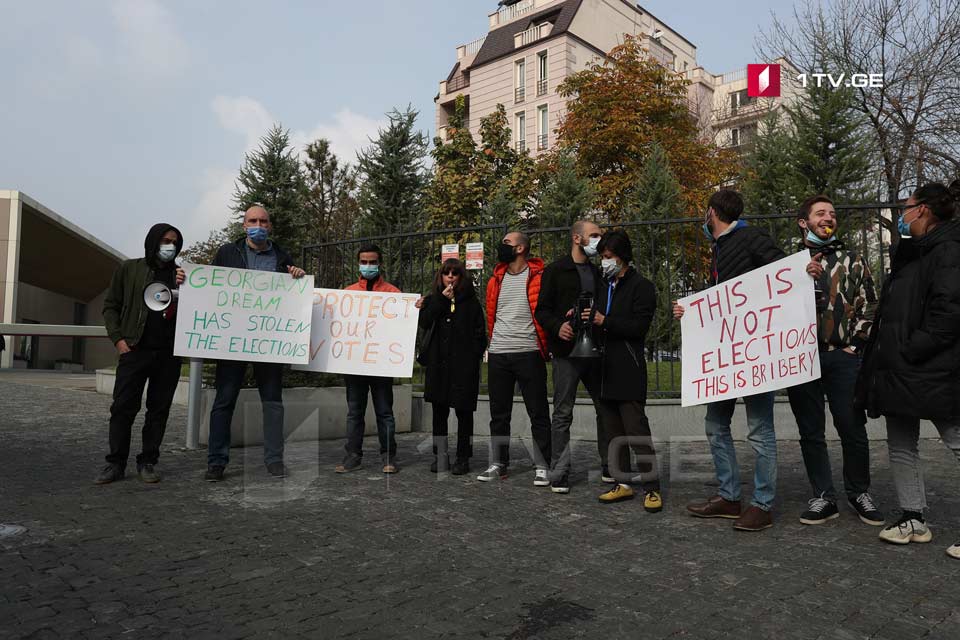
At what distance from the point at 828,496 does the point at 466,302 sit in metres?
3.19

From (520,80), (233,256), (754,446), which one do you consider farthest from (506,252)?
(520,80)

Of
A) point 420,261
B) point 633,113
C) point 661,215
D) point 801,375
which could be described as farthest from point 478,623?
point 633,113

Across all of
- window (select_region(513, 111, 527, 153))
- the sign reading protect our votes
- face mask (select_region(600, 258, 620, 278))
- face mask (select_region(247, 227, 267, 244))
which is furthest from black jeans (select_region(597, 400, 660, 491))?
window (select_region(513, 111, 527, 153))

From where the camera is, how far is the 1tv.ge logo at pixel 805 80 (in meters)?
16.8

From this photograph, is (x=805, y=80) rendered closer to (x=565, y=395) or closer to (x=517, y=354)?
(x=517, y=354)

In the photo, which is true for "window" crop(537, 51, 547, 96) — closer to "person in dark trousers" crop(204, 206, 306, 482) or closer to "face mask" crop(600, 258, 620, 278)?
"person in dark trousers" crop(204, 206, 306, 482)

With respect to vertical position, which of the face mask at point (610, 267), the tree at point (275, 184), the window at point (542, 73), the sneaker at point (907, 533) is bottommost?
the sneaker at point (907, 533)

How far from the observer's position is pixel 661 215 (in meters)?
17.5

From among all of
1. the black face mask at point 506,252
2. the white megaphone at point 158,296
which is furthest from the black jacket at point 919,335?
the white megaphone at point 158,296

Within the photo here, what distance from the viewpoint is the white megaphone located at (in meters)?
5.45

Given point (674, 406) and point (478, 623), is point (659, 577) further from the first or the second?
point (674, 406)

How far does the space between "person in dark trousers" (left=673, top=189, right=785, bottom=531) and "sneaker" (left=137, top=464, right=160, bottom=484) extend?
4100 millimetres

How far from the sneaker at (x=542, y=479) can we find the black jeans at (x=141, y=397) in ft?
9.97

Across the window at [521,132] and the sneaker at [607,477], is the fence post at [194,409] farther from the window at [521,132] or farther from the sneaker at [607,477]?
the window at [521,132]
